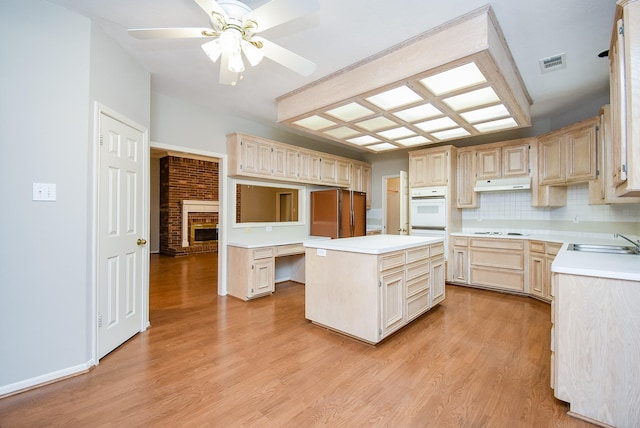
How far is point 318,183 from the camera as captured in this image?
5152 mm

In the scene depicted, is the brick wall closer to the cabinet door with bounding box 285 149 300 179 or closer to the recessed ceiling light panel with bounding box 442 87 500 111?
the cabinet door with bounding box 285 149 300 179

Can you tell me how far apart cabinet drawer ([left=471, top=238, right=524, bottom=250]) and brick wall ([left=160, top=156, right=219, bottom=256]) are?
22.9ft

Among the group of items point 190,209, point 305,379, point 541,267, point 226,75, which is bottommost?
point 305,379

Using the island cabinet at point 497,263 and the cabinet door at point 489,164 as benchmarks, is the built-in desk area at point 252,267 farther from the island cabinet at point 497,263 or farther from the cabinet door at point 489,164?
the cabinet door at point 489,164

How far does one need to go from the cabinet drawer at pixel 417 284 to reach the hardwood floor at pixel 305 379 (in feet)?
1.18

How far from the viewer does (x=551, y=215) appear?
4262 millimetres

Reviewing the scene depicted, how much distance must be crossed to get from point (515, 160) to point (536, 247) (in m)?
1.32

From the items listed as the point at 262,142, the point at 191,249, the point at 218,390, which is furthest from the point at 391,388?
the point at 191,249

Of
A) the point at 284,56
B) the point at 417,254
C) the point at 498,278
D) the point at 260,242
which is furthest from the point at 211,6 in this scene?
the point at 498,278

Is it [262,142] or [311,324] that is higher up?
[262,142]

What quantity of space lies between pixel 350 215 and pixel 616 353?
3.94 metres

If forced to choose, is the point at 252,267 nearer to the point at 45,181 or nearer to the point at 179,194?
the point at 45,181

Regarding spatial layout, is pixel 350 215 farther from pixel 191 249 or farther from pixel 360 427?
pixel 191 249

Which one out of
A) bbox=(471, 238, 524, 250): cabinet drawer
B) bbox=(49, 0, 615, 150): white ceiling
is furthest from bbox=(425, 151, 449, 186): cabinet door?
bbox=(49, 0, 615, 150): white ceiling
